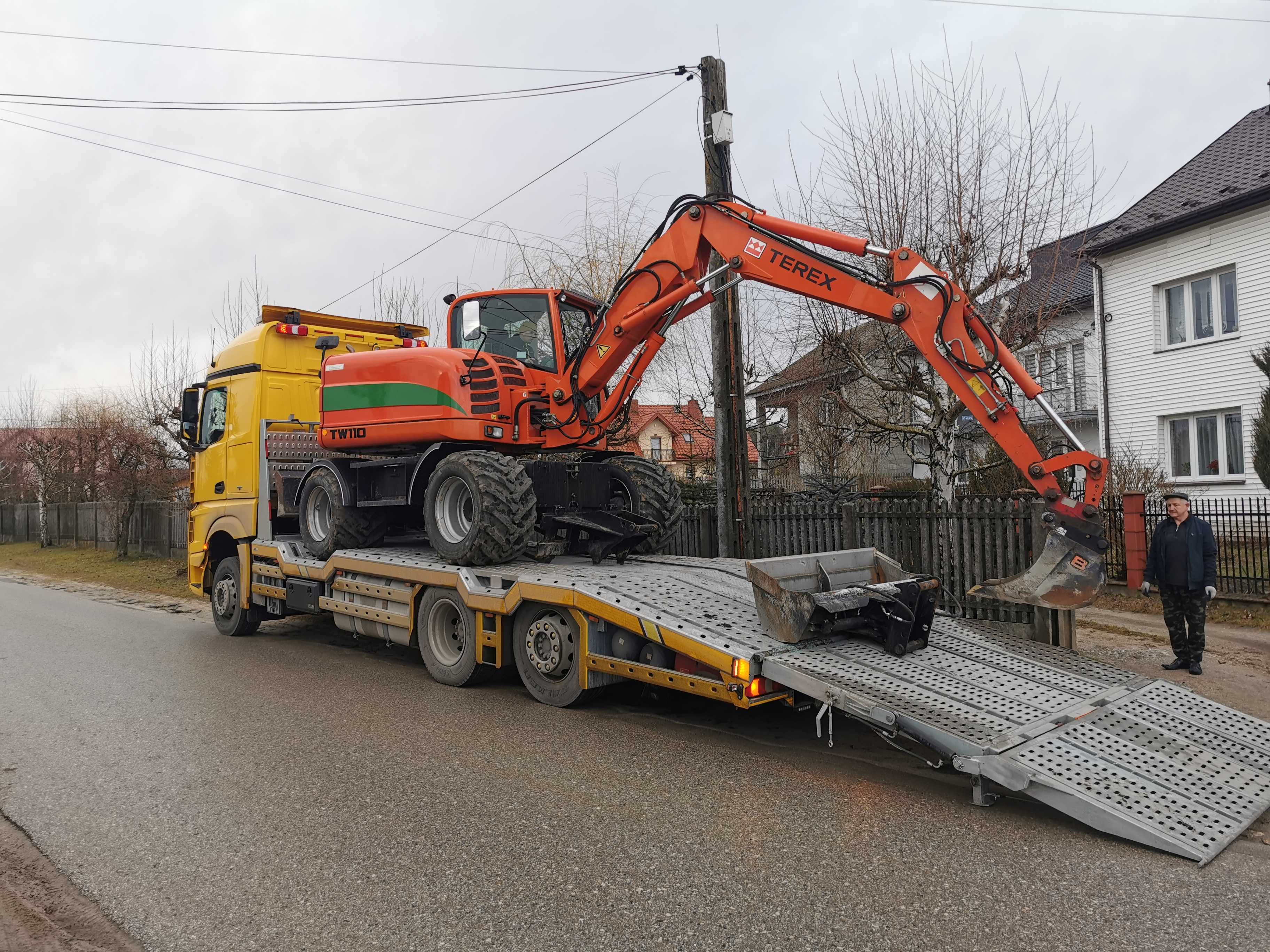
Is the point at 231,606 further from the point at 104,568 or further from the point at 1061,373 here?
the point at 104,568

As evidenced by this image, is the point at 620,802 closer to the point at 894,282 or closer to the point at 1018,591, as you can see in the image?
the point at 1018,591

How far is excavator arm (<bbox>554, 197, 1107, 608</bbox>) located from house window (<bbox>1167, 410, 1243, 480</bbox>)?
14.0 meters

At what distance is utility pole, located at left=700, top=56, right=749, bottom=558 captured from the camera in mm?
9945

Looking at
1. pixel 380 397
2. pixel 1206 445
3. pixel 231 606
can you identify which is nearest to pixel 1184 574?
pixel 380 397

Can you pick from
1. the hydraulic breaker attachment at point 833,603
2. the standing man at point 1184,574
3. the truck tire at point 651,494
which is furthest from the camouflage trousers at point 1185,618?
the truck tire at point 651,494

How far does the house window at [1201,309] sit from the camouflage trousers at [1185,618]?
12.6 meters

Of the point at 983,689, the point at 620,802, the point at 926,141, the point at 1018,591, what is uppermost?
the point at 926,141

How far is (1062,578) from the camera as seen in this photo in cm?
650

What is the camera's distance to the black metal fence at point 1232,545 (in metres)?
11.1

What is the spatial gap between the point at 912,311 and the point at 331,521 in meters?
6.19

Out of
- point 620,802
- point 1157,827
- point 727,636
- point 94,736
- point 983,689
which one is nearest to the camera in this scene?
point 1157,827

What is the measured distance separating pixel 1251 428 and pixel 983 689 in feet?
51.1

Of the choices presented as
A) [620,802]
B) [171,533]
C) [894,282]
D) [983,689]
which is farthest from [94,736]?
[171,533]

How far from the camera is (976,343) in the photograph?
6.68m
